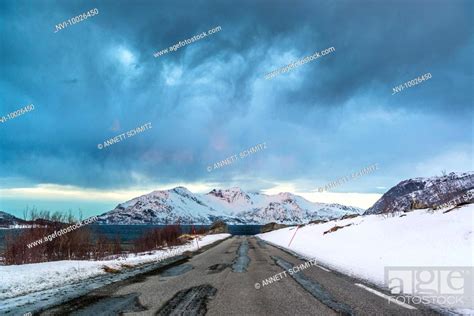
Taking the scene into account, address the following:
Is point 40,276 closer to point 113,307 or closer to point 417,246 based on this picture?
point 113,307

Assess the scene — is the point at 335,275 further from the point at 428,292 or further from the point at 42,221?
the point at 42,221

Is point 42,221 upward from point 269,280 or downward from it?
upward

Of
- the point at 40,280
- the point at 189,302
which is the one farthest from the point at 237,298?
the point at 40,280

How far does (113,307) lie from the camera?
6539 millimetres

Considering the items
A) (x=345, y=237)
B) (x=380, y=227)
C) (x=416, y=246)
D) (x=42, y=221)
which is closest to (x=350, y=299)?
(x=416, y=246)

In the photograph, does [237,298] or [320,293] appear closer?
[237,298]

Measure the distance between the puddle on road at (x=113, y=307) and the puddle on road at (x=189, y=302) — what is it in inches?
19.6

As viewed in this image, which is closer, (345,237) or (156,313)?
(156,313)

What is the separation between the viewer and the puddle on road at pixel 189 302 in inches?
233

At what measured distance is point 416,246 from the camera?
1363 cm

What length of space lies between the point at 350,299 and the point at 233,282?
3.47 m

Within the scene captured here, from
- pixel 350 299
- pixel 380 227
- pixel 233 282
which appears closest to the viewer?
pixel 350 299

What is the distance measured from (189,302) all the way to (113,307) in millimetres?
1333

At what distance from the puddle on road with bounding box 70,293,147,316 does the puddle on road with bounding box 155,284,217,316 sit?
50 cm
